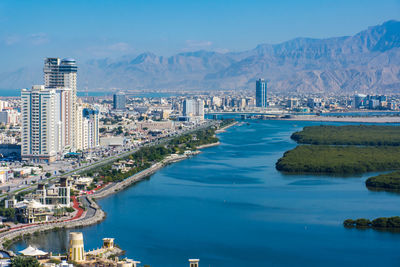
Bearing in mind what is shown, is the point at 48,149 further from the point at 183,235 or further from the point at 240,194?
the point at 183,235

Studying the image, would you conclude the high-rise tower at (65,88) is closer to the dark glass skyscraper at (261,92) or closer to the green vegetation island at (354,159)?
the green vegetation island at (354,159)

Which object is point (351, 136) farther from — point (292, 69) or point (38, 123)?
point (292, 69)

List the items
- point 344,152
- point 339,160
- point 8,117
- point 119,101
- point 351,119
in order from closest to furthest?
point 339,160, point 344,152, point 8,117, point 351,119, point 119,101

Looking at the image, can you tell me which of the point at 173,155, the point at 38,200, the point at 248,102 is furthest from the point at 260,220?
the point at 248,102

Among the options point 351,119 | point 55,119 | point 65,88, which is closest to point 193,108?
point 351,119

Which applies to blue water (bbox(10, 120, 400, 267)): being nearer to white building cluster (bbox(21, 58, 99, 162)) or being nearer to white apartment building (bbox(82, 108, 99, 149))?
white building cluster (bbox(21, 58, 99, 162))
